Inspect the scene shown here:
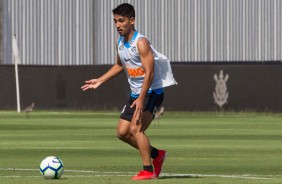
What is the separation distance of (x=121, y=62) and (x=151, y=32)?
122 feet

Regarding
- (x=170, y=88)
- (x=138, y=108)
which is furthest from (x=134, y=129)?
(x=170, y=88)

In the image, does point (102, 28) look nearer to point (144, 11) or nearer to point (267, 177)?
point (144, 11)

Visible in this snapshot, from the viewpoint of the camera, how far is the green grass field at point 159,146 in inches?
583

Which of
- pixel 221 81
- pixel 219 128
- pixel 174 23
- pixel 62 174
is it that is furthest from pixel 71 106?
pixel 62 174

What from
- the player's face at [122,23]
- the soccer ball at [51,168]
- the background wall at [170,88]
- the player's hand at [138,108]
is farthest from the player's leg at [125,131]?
the background wall at [170,88]

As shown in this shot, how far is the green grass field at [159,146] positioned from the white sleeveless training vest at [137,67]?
3.82ft

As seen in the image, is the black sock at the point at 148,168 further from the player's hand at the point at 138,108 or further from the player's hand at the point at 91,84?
the player's hand at the point at 91,84

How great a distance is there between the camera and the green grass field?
14820 mm

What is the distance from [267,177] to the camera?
14641mm

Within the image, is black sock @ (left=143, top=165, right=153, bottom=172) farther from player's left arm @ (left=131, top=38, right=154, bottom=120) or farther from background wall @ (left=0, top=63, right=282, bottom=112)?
background wall @ (left=0, top=63, right=282, bottom=112)

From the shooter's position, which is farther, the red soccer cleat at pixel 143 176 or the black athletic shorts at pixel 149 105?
the black athletic shorts at pixel 149 105

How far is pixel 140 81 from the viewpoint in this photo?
1438cm

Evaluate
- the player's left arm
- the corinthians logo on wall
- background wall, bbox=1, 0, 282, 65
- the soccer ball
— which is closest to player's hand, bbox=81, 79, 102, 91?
the player's left arm

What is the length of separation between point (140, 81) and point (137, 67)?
18 centimetres
